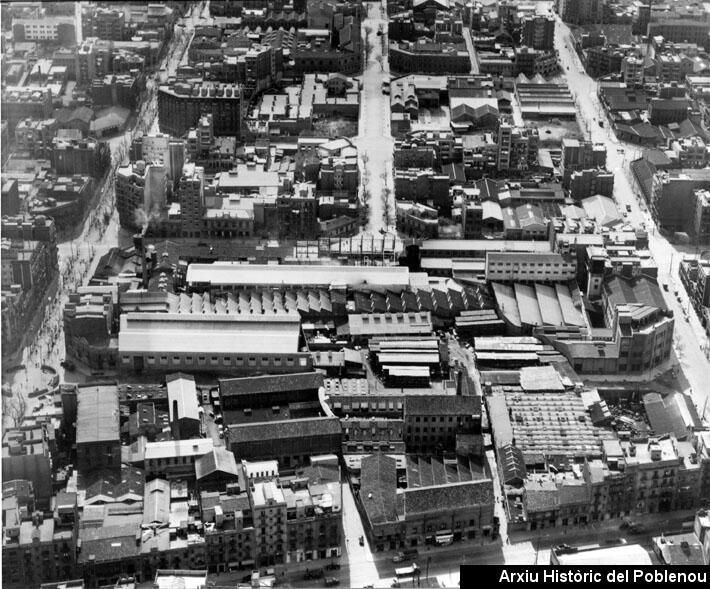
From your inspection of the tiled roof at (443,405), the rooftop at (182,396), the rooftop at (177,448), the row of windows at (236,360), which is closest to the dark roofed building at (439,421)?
the tiled roof at (443,405)

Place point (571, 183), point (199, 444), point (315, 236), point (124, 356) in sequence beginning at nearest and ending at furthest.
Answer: point (199, 444) < point (124, 356) < point (315, 236) < point (571, 183)

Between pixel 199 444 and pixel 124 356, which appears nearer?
pixel 199 444

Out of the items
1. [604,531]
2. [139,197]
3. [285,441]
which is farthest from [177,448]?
[139,197]

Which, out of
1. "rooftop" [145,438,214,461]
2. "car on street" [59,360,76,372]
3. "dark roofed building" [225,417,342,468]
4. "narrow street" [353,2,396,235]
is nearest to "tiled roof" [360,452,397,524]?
"dark roofed building" [225,417,342,468]

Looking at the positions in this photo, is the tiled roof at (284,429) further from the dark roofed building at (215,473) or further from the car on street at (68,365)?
the car on street at (68,365)

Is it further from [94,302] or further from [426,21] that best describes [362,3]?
[94,302]

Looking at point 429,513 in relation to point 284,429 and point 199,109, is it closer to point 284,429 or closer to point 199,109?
point 284,429

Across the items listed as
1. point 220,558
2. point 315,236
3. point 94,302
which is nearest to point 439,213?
point 315,236
